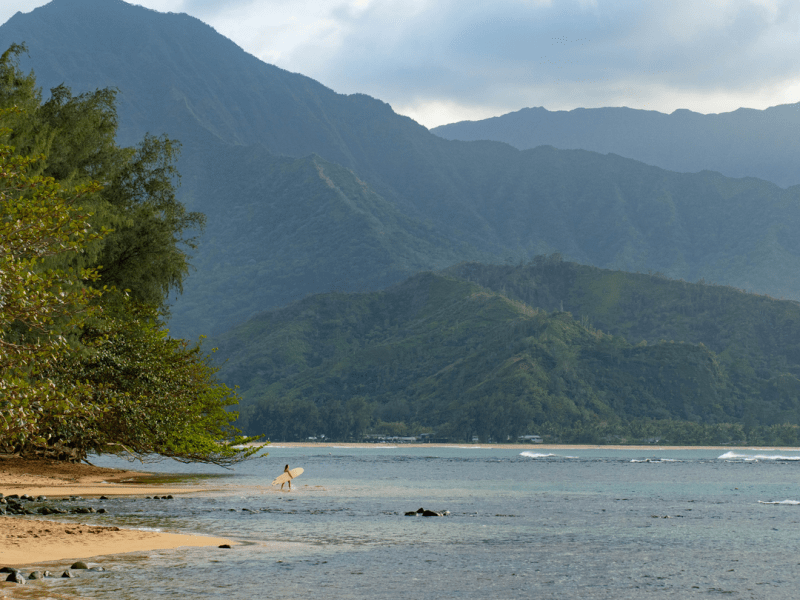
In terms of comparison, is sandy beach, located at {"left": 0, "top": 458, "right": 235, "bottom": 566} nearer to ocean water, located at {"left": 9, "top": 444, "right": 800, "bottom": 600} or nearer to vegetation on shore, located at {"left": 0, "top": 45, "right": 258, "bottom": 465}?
ocean water, located at {"left": 9, "top": 444, "right": 800, "bottom": 600}

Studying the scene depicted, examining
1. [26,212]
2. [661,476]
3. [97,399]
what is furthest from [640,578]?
[661,476]

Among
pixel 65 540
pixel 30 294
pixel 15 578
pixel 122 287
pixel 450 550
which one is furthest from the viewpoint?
pixel 122 287

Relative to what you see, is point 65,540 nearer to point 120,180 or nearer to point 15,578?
point 15,578

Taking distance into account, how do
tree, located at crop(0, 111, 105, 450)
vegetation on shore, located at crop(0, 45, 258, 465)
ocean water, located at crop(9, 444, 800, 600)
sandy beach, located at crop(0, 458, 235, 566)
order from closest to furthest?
tree, located at crop(0, 111, 105, 450) → ocean water, located at crop(9, 444, 800, 600) → sandy beach, located at crop(0, 458, 235, 566) → vegetation on shore, located at crop(0, 45, 258, 465)

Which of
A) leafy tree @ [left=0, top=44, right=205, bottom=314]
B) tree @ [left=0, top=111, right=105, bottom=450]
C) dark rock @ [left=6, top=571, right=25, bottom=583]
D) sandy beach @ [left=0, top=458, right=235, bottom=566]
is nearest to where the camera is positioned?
tree @ [left=0, top=111, right=105, bottom=450]

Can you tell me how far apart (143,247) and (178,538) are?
22.8 m

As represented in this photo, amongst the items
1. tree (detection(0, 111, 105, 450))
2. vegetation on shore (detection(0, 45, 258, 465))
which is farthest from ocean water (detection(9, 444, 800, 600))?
tree (detection(0, 111, 105, 450))

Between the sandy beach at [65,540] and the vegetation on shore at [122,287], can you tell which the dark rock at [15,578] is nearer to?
the sandy beach at [65,540]

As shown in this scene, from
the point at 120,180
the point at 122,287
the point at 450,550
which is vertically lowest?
the point at 450,550

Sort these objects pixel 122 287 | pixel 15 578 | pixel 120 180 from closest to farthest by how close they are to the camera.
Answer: pixel 15 578 < pixel 122 287 < pixel 120 180

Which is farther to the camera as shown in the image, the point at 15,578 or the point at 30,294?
the point at 15,578

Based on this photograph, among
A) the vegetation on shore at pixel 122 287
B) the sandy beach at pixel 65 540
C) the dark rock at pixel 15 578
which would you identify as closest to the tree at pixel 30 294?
the dark rock at pixel 15 578

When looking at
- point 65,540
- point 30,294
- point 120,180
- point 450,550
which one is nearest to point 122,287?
point 120,180

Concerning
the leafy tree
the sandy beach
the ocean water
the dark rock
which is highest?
the leafy tree
